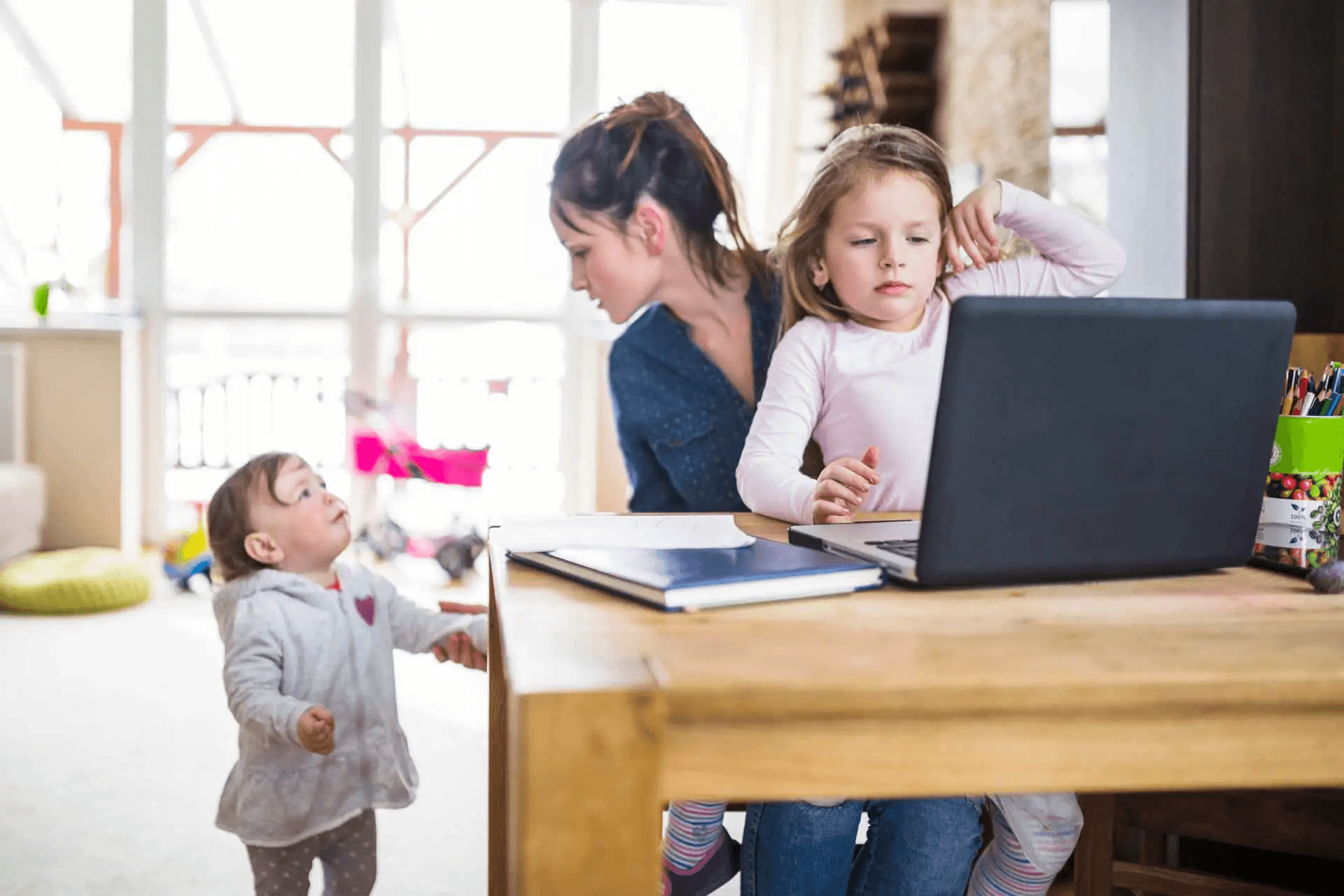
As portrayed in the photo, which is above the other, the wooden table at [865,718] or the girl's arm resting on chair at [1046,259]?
the girl's arm resting on chair at [1046,259]

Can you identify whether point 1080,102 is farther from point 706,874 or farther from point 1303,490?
point 706,874

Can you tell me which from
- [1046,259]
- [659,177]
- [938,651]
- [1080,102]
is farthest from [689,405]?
[1080,102]

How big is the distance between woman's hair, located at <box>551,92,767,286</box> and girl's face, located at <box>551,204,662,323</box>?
1 centimetres

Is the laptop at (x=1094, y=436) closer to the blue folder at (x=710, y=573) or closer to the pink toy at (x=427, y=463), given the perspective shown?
the blue folder at (x=710, y=573)

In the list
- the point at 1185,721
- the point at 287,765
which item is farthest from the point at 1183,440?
the point at 287,765

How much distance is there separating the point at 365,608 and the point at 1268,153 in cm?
164

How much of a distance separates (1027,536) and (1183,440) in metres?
0.14

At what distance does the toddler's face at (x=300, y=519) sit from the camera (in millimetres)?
1432

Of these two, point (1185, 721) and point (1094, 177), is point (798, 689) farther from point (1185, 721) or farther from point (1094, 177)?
point (1094, 177)

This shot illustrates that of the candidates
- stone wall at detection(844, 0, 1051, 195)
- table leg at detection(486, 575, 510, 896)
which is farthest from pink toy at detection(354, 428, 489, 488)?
table leg at detection(486, 575, 510, 896)

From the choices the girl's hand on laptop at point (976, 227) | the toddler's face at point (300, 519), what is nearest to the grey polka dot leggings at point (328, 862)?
the toddler's face at point (300, 519)

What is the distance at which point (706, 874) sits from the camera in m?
1.28

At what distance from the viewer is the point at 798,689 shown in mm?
589

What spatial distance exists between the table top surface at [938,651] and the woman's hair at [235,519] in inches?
28.0
